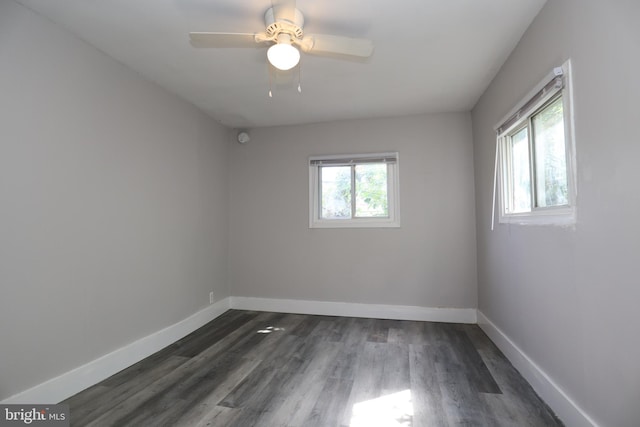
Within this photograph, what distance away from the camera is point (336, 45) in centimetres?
185

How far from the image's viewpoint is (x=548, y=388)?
6.03ft

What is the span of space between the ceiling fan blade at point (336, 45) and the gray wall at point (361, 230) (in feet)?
6.27

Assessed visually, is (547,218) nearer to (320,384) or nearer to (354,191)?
(320,384)

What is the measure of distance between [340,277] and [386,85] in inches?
86.7

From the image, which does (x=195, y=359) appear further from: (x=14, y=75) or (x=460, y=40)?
(x=460, y=40)

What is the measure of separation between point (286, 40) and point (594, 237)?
1898 mm

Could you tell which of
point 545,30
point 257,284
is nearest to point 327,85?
point 545,30

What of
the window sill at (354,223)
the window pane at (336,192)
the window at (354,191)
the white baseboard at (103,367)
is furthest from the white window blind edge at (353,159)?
the white baseboard at (103,367)

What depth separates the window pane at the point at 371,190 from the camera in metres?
3.74

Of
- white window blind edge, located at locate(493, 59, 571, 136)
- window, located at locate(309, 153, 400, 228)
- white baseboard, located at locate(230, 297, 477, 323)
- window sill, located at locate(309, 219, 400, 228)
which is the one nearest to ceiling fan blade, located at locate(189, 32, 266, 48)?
white window blind edge, located at locate(493, 59, 571, 136)

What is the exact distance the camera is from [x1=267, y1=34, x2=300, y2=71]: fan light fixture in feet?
5.75

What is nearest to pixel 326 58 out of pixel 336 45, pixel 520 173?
pixel 336 45

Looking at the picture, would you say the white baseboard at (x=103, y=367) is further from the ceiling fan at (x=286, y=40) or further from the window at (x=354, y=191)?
the ceiling fan at (x=286, y=40)

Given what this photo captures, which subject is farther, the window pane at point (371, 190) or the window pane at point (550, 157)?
the window pane at point (371, 190)
